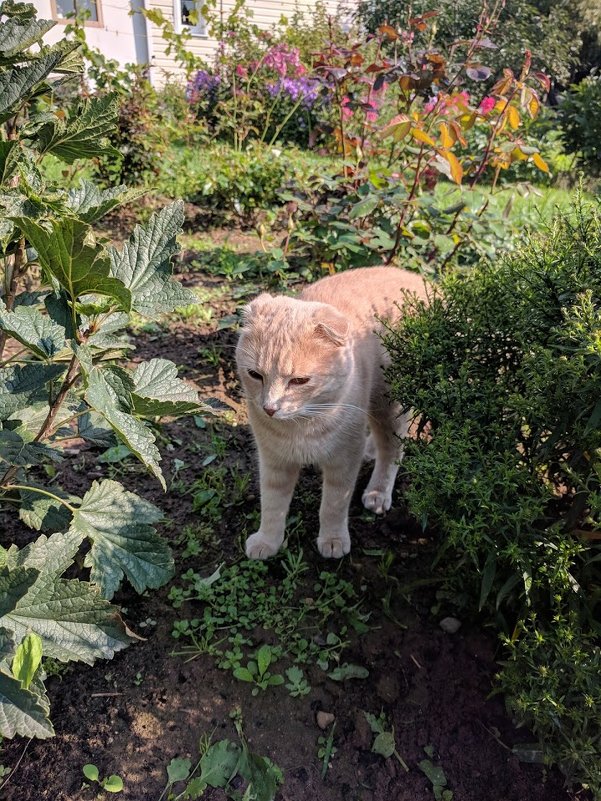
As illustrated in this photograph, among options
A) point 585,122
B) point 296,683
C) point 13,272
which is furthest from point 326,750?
point 585,122

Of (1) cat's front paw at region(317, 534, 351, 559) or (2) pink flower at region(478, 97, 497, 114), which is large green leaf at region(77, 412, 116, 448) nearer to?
(1) cat's front paw at region(317, 534, 351, 559)

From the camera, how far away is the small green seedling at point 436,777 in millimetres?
1708

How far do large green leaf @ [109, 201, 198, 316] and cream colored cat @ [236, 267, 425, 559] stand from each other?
2.30ft

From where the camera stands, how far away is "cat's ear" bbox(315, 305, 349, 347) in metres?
2.09

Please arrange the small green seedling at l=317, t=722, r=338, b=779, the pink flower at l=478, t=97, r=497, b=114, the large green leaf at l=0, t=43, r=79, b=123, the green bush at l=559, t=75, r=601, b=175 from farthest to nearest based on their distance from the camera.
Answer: the green bush at l=559, t=75, r=601, b=175
the pink flower at l=478, t=97, r=497, b=114
the small green seedling at l=317, t=722, r=338, b=779
the large green leaf at l=0, t=43, r=79, b=123

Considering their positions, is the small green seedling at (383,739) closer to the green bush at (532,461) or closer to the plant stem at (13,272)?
the green bush at (532,461)

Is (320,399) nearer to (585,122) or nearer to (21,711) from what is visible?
(21,711)

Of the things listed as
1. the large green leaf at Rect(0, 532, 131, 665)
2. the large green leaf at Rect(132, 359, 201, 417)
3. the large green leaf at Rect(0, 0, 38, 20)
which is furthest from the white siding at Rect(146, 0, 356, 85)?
the large green leaf at Rect(0, 532, 131, 665)

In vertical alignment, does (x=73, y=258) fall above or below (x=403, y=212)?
above

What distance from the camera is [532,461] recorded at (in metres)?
1.69

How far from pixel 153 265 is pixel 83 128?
1.40 feet

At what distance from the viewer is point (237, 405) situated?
3234mm

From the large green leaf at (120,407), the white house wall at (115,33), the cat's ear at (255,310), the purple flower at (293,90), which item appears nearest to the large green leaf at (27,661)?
the large green leaf at (120,407)

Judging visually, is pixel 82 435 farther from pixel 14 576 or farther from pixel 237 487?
pixel 237 487
